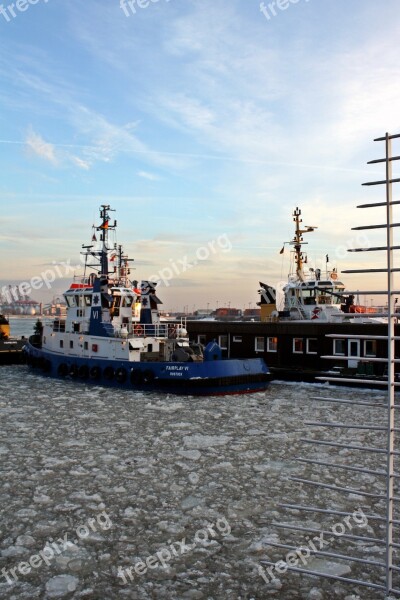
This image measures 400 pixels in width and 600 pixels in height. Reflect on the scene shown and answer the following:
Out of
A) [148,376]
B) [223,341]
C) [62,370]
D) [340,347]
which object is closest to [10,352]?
[62,370]

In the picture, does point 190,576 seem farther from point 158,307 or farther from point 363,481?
point 158,307

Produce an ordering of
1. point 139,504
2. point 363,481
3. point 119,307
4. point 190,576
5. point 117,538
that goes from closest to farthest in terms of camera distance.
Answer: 1. point 190,576
2. point 117,538
3. point 139,504
4. point 363,481
5. point 119,307

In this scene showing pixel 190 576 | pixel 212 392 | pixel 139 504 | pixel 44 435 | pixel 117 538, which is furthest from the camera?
pixel 212 392

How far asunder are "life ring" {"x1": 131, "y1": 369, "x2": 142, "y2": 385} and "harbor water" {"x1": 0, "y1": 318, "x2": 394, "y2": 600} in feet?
15.3

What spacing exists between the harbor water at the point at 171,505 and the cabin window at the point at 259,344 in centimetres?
1060

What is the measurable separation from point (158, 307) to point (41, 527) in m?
17.7

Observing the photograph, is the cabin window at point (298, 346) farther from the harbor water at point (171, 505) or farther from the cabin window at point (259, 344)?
the harbor water at point (171, 505)

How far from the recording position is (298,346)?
2558cm

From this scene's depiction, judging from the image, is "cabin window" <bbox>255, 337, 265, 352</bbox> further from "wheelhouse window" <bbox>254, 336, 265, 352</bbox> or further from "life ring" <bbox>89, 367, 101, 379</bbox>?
"life ring" <bbox>89, 367, 101, 379</bbox>

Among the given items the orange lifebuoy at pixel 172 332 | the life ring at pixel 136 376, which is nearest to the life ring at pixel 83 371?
the life ring at pixel 136 376

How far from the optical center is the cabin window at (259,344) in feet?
87.9

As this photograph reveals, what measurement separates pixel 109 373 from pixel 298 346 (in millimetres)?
9518

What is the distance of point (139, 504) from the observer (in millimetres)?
8352

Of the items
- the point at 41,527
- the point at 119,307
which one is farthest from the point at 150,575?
the point at 119,307
